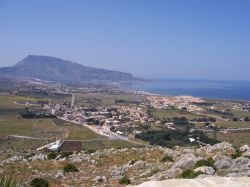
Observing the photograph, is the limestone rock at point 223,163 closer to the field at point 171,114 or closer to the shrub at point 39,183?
the shrub at point 39,183

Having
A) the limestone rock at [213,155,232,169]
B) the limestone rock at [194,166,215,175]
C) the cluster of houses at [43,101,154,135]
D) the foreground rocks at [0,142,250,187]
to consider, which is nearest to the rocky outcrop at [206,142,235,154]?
the foreground rocks at [0,142,250,187]

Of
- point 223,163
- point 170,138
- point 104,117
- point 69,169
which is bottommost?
point 104,117

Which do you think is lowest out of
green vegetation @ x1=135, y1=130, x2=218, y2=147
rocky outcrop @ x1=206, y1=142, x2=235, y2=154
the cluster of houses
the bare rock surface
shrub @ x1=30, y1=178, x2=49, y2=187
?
the cluster of houses

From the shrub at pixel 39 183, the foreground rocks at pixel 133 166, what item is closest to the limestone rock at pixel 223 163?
the foreground rocks at pixel 133 166

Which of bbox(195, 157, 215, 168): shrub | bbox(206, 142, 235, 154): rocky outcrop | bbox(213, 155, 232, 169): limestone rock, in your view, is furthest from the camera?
bbox(206, 142, 235, 154): rocky outcrop

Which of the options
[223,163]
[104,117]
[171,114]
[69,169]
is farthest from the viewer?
[171,114]

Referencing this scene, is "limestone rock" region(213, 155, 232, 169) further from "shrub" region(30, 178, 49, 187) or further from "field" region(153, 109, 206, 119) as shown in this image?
"field" region(153, 109, 206, 119)

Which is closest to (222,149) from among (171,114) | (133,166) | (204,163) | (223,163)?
(133,166)

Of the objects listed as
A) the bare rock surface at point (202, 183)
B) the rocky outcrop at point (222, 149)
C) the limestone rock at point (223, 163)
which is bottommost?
the rocky outcrop at point (222, 149)

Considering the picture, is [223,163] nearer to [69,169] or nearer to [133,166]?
[133,166]

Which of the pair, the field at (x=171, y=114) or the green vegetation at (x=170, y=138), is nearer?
the green vegetation at (x=170, y=138)

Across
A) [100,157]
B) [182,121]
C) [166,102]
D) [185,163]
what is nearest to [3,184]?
[185,163]

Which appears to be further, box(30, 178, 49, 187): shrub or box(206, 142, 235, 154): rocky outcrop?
box(206, 142, 235, 154): rocky outcrop

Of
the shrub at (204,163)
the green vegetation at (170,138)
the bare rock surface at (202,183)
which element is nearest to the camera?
the bare rock surface at (202,183)
